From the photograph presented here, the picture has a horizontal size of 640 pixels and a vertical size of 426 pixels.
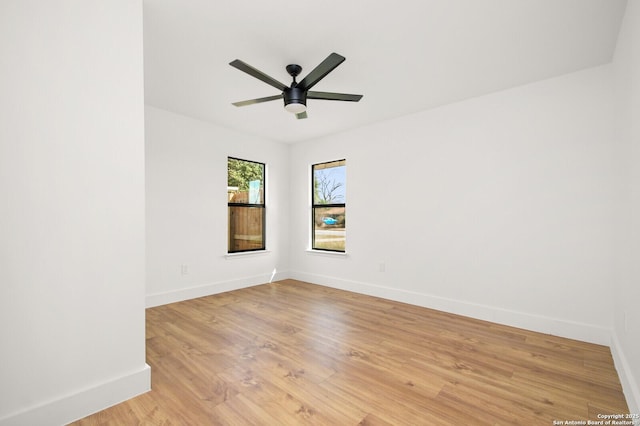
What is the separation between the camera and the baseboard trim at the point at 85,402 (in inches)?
57.2

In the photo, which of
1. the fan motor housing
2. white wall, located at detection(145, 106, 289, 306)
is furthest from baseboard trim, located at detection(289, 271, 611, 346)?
the fan motor housing

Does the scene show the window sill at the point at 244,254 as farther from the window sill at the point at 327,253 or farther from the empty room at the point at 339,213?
the window sill at the point at 327,253

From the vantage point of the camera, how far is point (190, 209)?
4.04 metres

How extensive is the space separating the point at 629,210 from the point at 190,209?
14.5 feet

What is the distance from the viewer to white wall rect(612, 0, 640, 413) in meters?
1.69

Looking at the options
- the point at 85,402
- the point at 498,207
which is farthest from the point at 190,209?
the point at 498,207

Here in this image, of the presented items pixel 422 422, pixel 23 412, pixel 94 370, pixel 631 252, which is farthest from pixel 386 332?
pixel 23 412

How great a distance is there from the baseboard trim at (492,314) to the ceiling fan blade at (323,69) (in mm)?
2872

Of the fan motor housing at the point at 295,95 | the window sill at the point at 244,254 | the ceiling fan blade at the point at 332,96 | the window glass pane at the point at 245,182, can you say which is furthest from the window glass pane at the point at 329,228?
the fan motor housing at the point at 295,95

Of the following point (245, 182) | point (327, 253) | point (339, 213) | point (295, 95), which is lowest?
point (327, 253)

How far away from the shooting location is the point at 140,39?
1835 millimetres

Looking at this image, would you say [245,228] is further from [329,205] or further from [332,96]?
[332,96]

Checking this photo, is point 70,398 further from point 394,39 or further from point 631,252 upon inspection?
point 631,252

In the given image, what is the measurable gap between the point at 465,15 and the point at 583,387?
2632 millimetres
